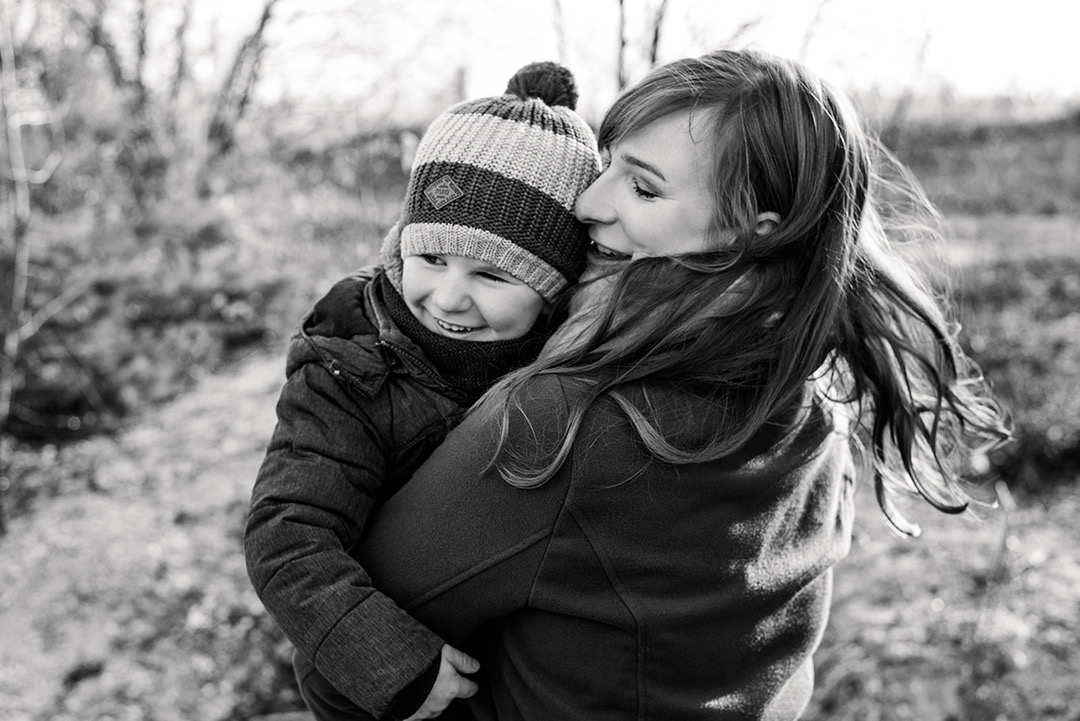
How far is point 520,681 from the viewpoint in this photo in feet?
4.63

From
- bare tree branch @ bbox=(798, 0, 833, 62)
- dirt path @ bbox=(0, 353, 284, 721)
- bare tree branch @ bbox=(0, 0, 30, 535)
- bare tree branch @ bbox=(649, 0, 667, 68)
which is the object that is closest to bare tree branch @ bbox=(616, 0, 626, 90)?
bare tree branch @ bbox=(649, 0, 667, 68)

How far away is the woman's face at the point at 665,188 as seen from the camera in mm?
1450

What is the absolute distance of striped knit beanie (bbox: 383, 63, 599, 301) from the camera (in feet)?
5.25

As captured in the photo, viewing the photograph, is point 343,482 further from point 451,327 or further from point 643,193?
point 643,193

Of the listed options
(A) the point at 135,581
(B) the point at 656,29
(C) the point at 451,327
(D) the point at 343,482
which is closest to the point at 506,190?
(C) the point at 451,327

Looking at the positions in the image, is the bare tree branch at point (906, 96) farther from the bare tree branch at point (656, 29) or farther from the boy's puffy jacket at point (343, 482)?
the boy's puffy jacket at point (343, 482)

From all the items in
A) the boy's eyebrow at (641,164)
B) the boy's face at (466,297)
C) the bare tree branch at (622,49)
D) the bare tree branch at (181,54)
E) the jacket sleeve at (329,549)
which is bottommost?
the bare tree branch at (181,54)

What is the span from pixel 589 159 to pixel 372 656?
90 centimetres

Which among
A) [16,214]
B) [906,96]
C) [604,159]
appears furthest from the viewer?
[16,214]

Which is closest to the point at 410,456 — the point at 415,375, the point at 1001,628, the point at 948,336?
the point at 415,375

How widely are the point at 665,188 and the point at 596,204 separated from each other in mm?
136

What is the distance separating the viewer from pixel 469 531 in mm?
1335

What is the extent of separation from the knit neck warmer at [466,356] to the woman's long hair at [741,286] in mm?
189

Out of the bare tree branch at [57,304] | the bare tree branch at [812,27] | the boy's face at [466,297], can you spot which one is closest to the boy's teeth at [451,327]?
the boy's face at [466,297]
